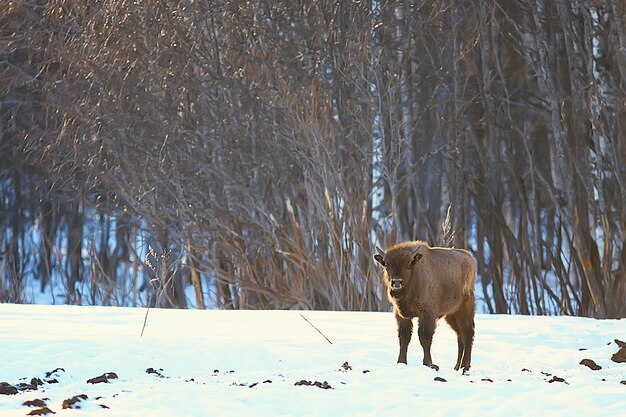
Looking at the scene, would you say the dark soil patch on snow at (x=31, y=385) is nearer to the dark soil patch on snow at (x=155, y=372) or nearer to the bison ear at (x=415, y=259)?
the dark soil patch on snow at (x=155, y=372)

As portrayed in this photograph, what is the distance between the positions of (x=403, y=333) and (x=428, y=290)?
47cm

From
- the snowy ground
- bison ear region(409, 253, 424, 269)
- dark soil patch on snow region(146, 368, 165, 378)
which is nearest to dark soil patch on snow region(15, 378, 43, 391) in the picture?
the snowy ground

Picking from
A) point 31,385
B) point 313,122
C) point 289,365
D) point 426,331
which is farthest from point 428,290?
point 313,122

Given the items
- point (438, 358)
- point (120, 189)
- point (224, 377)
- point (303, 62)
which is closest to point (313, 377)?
point (224, 377)

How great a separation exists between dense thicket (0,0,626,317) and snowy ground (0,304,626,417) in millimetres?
3945

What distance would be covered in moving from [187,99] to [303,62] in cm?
216

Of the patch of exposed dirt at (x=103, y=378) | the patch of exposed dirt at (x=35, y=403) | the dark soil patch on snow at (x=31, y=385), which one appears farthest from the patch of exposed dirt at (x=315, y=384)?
the dark soil patch on snow at (x=31, y=385)

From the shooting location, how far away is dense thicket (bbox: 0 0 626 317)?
765 inches

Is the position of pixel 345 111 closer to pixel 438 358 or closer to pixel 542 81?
pixel 542 81

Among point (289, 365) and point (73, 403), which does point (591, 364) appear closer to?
point (289, 365)

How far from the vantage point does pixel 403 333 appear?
36.6 feet

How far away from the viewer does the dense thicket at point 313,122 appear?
1944cm

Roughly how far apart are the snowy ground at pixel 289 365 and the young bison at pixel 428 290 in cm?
41

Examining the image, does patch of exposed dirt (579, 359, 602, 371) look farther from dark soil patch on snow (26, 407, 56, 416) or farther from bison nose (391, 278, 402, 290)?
dark soil patch on snow (26, 407, 56, 416)
